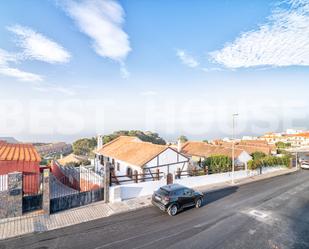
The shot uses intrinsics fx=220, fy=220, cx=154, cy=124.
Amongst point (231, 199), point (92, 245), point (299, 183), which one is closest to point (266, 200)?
point (231, 199)

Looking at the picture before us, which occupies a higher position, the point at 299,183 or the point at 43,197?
the point at 43,197

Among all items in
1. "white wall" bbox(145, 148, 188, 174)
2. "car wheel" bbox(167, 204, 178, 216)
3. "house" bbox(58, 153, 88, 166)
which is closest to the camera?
"car wheel" bbox(167, 204, 178, 216)

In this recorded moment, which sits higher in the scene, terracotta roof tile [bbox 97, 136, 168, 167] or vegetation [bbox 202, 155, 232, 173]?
terracotta roof tile [bbox 97, 136, 168, 167]

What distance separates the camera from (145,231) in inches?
454

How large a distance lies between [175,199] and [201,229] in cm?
272

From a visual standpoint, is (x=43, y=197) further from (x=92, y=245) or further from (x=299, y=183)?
(x=299, y=183)

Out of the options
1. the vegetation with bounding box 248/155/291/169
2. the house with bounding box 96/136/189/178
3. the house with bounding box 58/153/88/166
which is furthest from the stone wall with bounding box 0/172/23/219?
the house with bounding box 58/153/88/166

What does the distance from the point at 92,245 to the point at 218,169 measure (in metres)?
17.4

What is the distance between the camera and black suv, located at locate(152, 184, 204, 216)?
1388 cm

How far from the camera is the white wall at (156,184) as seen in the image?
16.0 metres

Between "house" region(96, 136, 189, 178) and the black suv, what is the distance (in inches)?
223

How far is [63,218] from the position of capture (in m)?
12.9

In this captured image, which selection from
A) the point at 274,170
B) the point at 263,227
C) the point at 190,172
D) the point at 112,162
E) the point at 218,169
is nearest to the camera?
the point at 263,227

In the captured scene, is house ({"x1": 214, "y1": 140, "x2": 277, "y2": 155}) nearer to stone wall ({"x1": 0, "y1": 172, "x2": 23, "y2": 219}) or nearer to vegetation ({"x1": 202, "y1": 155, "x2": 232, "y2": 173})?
vegetation ({"x1": 202, "y1": 155, "x2": 232, "y2": 173})
